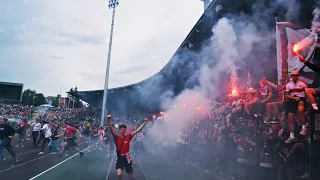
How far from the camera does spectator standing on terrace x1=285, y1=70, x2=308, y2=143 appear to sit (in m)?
5.46

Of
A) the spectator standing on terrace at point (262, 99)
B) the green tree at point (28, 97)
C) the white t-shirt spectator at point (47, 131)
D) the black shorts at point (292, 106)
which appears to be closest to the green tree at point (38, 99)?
the green tree at point (28, 97)

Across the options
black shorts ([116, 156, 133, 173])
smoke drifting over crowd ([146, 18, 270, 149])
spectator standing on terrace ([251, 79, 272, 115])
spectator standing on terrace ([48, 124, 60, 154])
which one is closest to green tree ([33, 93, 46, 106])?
spectator standing on terrace ([48, 124, 60, 154])

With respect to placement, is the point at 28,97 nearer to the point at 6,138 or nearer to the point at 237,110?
the point at 6,138

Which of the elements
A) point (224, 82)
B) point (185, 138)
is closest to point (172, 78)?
point (185, 138)

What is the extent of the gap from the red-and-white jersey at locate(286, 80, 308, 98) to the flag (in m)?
0.86

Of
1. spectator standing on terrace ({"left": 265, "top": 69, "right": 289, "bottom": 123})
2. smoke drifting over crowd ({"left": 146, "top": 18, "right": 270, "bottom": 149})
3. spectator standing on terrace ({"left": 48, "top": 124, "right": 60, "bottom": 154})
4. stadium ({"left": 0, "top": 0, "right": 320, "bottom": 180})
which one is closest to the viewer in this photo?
stadium ({"left": 0, "top": 0, "right": 320, "bottom": 180})

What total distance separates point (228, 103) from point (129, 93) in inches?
637

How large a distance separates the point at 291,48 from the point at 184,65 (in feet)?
20.1

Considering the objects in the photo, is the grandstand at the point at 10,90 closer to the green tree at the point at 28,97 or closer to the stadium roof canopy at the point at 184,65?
the stadium roof canopy at the point at 184,65

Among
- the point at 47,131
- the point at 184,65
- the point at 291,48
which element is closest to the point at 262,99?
the point at 291,48

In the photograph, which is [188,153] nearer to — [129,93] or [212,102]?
[212,102]

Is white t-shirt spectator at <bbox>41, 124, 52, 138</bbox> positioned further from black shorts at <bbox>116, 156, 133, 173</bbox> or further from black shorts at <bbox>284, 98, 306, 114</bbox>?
black shorts at <bbox>284, 98, 306, 114</bbox>

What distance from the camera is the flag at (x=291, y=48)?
616 cm

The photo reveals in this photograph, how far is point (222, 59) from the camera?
31.1ft
